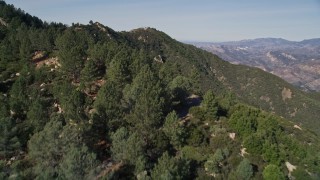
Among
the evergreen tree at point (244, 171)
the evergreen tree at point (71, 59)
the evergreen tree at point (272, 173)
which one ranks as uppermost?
the evergreen tree at point (71, 59)

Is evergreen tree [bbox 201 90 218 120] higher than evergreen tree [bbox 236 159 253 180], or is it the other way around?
evergreen tree [bbox 201 90 218 120]

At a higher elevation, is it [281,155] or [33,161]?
[33,161]

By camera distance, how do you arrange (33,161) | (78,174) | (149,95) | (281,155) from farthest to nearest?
1. (149,95)
2. (281,155)
3. (33,161)
4. (78,174)

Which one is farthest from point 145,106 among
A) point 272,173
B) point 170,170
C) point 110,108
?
point 272,173

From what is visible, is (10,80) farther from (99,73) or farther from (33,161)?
(33,161)

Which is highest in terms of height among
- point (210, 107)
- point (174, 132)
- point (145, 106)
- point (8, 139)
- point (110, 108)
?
point (145, 106)

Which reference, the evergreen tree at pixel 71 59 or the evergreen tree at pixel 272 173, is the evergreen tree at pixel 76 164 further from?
the evergreen tree at pixel 71 59

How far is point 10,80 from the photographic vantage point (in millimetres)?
79250

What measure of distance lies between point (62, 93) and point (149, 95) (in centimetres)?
1615

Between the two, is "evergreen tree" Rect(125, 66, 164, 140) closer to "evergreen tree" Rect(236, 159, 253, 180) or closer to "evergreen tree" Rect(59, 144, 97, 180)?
"evergreen tree" Rect(59, 144, 97, 180)

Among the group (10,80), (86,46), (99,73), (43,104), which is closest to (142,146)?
(43,104)

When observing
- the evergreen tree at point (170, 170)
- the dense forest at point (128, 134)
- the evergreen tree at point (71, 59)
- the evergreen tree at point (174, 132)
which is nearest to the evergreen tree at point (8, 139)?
the dense forest at point (128, 134)

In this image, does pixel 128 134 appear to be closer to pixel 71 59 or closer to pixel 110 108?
pixel 110 108

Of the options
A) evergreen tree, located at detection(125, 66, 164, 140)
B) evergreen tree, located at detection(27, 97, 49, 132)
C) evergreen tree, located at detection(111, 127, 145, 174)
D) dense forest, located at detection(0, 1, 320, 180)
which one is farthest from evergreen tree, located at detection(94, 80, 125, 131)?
evergreen tree, located at detection(27, 97, 49, 132)
